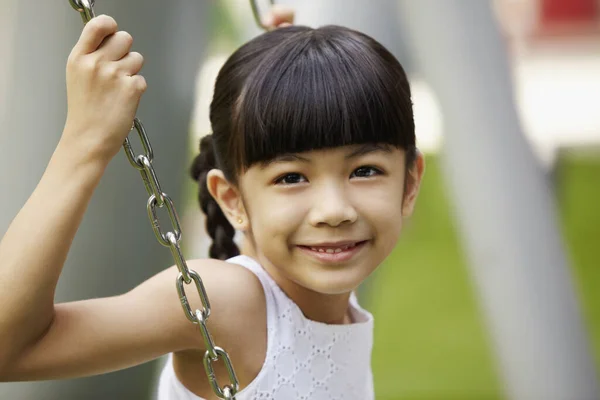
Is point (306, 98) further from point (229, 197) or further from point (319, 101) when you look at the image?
point (229, 197)

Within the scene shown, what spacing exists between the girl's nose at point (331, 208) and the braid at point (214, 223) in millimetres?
374

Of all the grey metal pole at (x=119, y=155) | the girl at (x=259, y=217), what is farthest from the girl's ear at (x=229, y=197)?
the grey metal pole at (x=119, y=155)

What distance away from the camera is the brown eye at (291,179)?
1.32m

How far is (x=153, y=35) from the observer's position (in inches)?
85.9

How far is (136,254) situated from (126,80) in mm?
1005

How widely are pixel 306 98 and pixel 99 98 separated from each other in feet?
0.92

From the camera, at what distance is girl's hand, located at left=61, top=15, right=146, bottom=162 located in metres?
1.16

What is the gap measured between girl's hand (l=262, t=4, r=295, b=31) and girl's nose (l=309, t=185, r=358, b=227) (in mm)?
582

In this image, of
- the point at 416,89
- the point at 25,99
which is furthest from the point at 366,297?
the point at 416,89

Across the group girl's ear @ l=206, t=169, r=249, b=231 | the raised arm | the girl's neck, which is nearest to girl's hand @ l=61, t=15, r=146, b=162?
the raised arm

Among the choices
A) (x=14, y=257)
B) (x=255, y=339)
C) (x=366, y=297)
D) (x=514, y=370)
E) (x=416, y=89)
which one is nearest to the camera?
(x=14, y=257)

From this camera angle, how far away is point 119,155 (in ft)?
6.95

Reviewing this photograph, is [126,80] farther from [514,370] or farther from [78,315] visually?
[514,370]

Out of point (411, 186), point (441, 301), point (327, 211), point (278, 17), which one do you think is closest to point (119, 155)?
point (278, 17)
